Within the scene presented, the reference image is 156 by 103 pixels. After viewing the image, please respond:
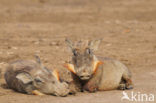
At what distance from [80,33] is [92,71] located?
7238 mm

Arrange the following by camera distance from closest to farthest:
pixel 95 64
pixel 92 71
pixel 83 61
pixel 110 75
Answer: pixel 83 61 < pixel 92 71 < pixel 95 64 < pixel 110 75

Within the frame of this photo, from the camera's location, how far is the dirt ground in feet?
25.4

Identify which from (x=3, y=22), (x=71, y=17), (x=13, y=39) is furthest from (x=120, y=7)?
(x=13, y=39)

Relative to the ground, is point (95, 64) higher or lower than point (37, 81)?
higher

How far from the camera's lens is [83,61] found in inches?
276

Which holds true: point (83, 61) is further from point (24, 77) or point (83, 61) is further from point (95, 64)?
point (24, 77)

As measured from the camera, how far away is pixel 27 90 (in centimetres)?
742

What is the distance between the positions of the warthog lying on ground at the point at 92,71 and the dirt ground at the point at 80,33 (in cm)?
17

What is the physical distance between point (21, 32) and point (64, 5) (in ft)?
21.2

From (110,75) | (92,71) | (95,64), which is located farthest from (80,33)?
(92,71)

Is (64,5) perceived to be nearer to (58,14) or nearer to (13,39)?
(58,14)

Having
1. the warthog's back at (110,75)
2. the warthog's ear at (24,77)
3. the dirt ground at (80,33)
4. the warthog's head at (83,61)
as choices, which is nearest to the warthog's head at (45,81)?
the warthog's ear at (24,77)

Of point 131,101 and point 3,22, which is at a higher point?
point 3,22

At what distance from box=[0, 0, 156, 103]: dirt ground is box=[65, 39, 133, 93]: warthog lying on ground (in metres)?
0.17
